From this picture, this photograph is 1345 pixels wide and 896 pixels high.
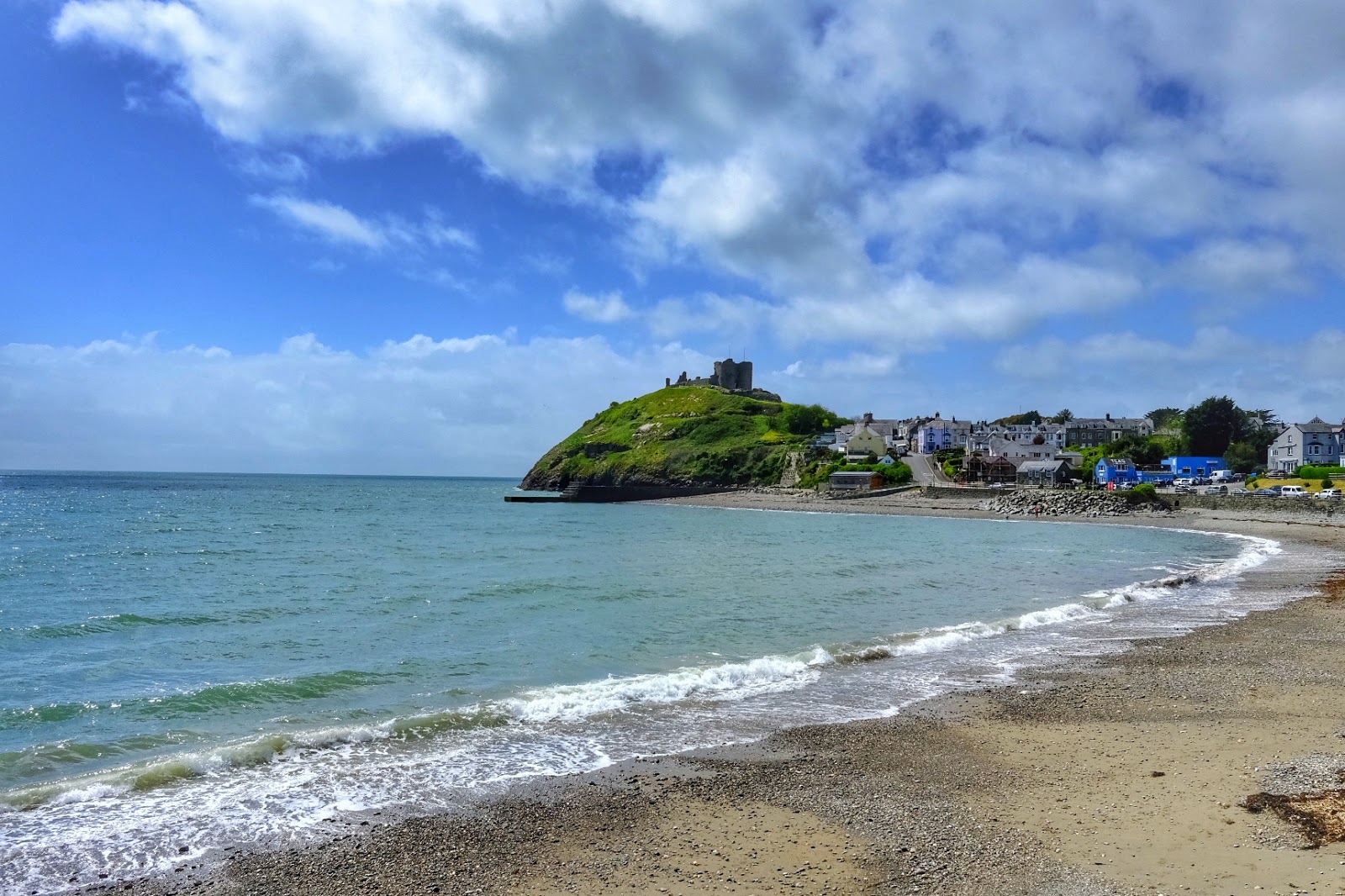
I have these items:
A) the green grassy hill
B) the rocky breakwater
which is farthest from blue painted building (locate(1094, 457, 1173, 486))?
the green grassy hill

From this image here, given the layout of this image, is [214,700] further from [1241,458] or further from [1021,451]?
[1241,458]

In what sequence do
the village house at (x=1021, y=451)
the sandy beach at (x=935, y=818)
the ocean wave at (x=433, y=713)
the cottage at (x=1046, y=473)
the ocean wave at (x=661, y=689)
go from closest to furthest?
the sandy beach at (x=935, y=818) < the ocean wave at (x=433, y=713) < the ocean wave at (x=661, y=689) < the cottage at (x=1046, y=473) < the village house at (x=1021, y=451)

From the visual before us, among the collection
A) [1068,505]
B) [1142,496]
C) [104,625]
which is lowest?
[104,625]

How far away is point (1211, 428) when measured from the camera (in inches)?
4692

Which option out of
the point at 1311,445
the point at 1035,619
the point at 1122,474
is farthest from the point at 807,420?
Result: the point at 1035,619

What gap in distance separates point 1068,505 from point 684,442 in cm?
7766

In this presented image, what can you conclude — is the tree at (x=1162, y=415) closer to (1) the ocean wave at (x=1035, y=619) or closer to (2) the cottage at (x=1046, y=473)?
(2) the cottage at (x=1046, y=473)

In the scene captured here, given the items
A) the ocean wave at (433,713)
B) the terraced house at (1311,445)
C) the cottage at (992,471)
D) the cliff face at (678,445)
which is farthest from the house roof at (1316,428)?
the ocean wave at (433,713)

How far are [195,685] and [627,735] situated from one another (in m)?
8.59

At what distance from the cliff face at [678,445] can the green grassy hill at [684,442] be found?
0.48 ft

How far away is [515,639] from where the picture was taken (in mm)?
19906

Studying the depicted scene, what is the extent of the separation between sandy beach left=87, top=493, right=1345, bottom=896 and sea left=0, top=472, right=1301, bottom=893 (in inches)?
36.6

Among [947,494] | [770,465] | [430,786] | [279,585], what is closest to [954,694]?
[430,786]

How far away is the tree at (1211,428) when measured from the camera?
11906 centimetres
